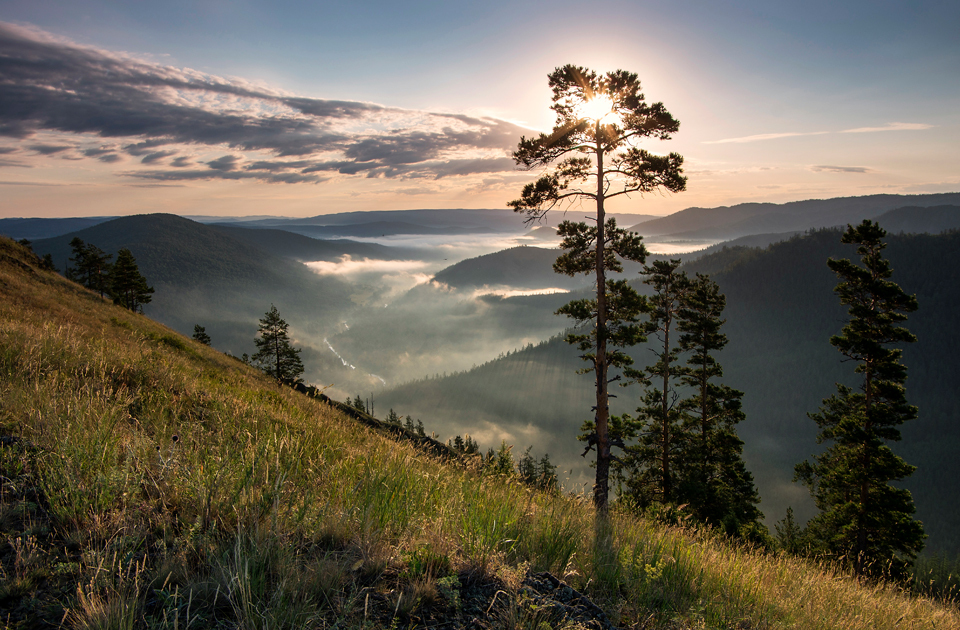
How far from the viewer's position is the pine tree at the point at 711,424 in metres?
24.8

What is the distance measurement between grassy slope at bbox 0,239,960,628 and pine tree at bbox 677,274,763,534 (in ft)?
69.9

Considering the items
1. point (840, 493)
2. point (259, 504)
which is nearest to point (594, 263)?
point (259, 504)

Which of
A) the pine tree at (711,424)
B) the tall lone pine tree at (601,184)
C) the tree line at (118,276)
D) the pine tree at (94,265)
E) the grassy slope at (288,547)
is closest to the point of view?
the grassy slope at (288,547)

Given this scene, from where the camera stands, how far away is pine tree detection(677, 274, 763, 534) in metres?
24.8

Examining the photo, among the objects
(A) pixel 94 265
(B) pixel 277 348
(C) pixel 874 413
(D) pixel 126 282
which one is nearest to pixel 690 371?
(C) pixel 874 413

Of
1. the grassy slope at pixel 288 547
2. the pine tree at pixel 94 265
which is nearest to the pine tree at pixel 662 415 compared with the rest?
the grassy slope at pixel 288 547

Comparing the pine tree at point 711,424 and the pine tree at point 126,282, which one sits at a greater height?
the pine tree at point 126,282

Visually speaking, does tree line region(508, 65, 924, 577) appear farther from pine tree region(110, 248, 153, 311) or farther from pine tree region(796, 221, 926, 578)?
pine tree region(110, 248, 153, 311)

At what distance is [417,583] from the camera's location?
8.59 ft

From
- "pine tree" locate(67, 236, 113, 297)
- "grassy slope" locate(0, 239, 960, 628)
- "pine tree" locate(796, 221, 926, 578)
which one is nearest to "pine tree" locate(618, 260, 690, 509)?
"pine tree" locate(796, 221, 926, 578)

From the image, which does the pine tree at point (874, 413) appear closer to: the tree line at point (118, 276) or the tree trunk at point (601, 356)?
the tree trunk at point (601, 356)

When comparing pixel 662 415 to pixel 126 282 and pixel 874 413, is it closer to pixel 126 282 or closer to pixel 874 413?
pixel 874 413

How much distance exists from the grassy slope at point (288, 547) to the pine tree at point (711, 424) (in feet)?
69.9

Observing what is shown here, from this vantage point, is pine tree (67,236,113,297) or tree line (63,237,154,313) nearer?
tree line (63,237,154,313)
